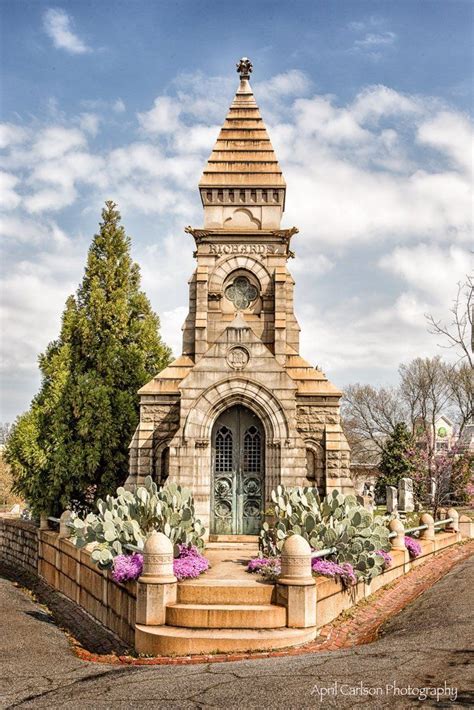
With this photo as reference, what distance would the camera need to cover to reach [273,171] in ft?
60.6

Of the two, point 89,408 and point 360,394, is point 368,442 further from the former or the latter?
point 89,408

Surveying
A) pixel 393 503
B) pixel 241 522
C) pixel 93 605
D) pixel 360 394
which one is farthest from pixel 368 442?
pixel 93 605

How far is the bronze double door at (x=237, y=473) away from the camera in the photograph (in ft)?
51.0

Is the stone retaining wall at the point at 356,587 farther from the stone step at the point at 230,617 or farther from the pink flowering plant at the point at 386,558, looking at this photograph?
the stone step at the point at 230,617

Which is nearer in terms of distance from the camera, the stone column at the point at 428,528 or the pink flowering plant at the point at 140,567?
the pink flowering plant at the point at 140,567

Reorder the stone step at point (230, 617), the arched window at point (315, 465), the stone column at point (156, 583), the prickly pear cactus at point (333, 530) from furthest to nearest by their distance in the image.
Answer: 1. the arched window at point (315, 465)
2. the prickly pear cactus at point (333, 530)
3. the stone column at point (156, 583)
4. the stone step at point (230, 617)

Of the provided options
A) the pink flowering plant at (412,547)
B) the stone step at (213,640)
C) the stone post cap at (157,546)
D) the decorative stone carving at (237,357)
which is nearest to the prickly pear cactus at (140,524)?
the stone post cap at (157,546)

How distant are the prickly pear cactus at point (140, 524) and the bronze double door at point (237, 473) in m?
3.01

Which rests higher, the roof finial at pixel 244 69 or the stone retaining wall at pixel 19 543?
the roof finial at pixel 244 69

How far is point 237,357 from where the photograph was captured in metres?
15.6

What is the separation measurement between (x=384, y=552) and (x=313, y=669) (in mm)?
6000

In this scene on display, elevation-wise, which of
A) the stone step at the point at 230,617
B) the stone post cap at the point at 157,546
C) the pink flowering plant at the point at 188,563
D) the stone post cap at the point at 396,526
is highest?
the stone post cap at the point at 157,546

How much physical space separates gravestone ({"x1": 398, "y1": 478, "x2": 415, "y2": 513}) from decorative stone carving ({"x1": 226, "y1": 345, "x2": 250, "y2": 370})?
1681 centimetres

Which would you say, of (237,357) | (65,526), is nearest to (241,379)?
(237,357)
